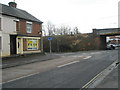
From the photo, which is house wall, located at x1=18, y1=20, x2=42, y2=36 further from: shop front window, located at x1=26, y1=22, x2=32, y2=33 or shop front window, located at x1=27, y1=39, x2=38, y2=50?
shop front window, located at x1=27, y1=39, x2=38, y2=50

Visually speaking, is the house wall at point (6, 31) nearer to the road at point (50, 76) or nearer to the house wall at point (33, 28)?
the house wall at point (33, 28)

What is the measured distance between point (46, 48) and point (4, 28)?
97.3 ft

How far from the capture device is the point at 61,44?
48.5 metres

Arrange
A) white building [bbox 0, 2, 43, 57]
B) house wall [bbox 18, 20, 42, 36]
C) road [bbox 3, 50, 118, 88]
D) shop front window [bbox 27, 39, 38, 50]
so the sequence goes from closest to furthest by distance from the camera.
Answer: road [bbox 3, 50, 118, 88]
white building [bbox 0, 2, 43, 57]
house wall [bbox 18, 20, 42, 36]
shop front window [bbox 27, 39, 38, 50]

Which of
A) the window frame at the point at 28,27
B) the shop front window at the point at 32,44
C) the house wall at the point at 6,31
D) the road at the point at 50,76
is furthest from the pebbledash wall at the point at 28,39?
the road at the point at 50,76

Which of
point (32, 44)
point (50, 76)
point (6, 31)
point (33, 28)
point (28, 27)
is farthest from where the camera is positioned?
point (33, 28)

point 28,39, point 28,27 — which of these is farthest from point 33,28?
point 28,39

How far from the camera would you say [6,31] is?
69.8ft

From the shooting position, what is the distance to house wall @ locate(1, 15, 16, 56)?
20.7m

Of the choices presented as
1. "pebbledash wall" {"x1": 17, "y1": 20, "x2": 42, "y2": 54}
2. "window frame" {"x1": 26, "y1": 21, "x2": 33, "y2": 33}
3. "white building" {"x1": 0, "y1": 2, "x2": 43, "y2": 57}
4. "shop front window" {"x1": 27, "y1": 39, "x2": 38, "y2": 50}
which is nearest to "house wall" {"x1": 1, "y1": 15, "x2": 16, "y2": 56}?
"white building" {"x1": 0, "y1": 2, "x2": 43, "y2": 57}

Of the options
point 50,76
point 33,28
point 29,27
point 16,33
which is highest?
point 29,27

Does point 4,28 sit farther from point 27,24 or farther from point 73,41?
point 73,41

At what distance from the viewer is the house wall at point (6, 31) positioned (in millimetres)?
20703

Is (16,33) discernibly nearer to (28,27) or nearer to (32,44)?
(28,27)
